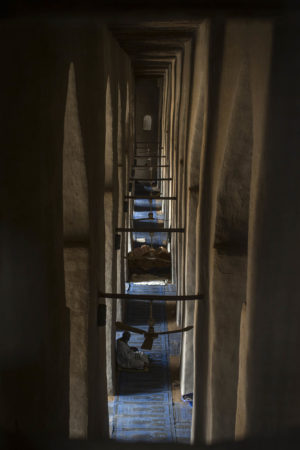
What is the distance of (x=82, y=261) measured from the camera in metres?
6.70

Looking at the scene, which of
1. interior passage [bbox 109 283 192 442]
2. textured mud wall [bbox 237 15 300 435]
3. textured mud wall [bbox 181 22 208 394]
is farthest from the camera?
interior passage [bbox 109 283 192 442]

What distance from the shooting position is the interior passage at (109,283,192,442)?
9.40 m

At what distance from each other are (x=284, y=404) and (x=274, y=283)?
0.85 meters

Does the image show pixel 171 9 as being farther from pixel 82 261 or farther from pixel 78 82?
pixel 82 261

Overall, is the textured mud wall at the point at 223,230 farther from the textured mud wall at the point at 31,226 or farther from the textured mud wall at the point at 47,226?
the textured mud wall at the point at 31,226

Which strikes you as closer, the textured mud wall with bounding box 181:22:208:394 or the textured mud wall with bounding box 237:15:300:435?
the textured mud wall with bounding box 237:15:300:435

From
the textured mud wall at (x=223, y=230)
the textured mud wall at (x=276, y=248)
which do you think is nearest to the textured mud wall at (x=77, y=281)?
the textured mud wall at (x=223, y=230)

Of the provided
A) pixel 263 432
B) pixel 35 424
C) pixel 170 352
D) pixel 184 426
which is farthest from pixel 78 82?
pixel 170 352

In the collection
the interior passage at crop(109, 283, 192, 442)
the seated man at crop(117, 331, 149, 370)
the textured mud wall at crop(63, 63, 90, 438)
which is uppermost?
the textured mud wall at crop(63, 63, 90, 438)

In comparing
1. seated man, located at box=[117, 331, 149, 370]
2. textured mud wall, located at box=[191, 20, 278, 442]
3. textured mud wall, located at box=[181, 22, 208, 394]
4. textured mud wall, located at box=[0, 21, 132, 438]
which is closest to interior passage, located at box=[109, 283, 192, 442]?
seated man, located at box=[117, 331, 149, 370]

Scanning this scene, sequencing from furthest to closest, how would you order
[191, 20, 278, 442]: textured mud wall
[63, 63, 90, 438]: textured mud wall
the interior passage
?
the interior passage
[63, 63, 90, 438]: textured mud wall
[191, 20, 278, 442]: textured mud wall

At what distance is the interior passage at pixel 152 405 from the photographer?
30.8ft

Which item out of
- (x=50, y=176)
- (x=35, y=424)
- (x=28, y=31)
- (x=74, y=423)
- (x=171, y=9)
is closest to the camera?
(x=171, y=9)

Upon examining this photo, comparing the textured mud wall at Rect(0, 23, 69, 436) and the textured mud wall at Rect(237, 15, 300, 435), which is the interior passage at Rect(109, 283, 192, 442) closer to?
the textured mud wall at Rect(0, 23, 69, 436)
